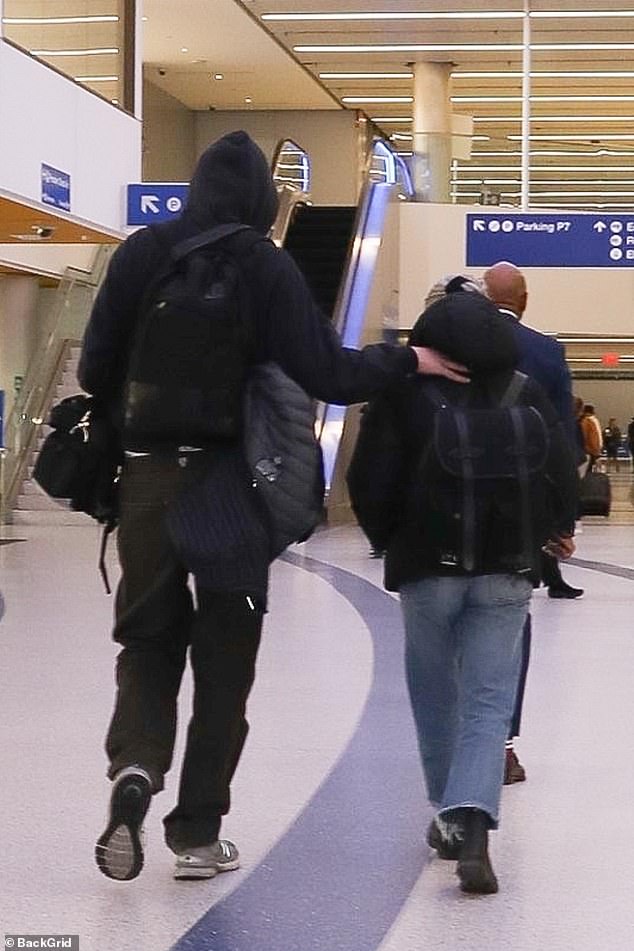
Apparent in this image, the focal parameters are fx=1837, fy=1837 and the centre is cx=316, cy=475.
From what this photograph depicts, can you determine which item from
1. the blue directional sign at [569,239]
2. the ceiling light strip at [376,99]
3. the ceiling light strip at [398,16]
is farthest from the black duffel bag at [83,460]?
the ceiling light strip at [376,99]

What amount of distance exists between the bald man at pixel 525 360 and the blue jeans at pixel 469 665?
0.69 meters

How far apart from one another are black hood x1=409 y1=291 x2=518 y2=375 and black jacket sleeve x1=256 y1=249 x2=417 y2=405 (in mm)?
211

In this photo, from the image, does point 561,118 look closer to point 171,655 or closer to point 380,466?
point 380,466

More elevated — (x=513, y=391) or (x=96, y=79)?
(x=96, y=79)

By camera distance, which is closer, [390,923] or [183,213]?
[390,923]

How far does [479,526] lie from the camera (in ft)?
13.5

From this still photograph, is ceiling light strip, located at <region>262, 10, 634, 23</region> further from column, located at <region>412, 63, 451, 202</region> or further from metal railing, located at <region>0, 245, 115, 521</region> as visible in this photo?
metal railing, located at <region>0, 245, 115, 521</region>

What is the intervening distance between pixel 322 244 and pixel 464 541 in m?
19.9

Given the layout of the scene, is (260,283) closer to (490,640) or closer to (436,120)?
(490,640)

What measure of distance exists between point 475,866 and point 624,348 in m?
22.4

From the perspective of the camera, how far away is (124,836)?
3797mm

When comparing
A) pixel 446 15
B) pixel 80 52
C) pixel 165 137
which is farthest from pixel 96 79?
pixel 165 137

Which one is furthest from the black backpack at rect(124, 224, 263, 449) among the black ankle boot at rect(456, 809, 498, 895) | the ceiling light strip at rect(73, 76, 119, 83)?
the ceiling light strip at rect(73, 76, 119, 83)

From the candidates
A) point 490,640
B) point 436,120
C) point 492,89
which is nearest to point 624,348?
point 436,120
